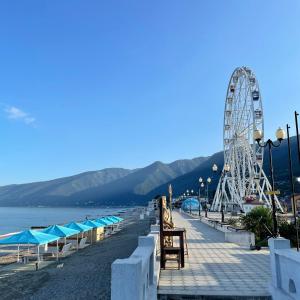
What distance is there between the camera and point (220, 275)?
954 cm

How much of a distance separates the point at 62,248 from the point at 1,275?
24.2ft

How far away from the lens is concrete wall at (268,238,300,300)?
6.20 meters

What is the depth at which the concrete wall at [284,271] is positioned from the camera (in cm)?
620

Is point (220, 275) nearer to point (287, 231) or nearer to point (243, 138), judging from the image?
point (287, 231)

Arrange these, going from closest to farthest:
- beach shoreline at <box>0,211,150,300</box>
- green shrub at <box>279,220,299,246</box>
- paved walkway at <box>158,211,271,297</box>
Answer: paved walkway at <box>158,211,271,297</box> → beach shoreline at <box>0,211,150,300</box> → green shrub at <box>279,220,299,246</box>

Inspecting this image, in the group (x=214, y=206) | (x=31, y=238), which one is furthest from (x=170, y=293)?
(x=214, y=206)

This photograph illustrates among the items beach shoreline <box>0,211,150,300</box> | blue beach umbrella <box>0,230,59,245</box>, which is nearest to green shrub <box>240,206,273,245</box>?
beach shoreline <box>0,211,150,300</box>

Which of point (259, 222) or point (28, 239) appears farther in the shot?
point (259, 222)

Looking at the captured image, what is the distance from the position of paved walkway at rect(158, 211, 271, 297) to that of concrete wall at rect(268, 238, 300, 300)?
1.55 feet

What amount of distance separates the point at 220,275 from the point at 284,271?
9.65ft

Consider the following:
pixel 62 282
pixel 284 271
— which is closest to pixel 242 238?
pixel 62 282

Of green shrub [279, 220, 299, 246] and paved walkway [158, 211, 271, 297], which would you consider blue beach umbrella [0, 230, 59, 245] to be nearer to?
paved walkway [158, 211, 271, 297]

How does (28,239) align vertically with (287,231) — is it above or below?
below

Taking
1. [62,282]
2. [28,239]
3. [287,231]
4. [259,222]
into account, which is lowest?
[62,282]
